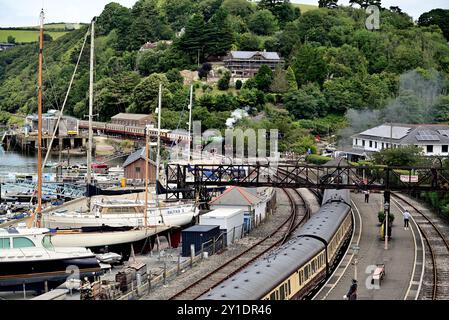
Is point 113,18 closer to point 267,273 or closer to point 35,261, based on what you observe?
point 35,261

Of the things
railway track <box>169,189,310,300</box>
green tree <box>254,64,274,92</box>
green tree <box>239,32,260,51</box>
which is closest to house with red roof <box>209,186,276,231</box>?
railway track <box>169,189,310,300</box>

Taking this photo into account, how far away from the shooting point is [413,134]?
6469cm

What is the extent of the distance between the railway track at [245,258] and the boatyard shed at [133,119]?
5612cm

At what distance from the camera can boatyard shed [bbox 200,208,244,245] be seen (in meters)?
32.1

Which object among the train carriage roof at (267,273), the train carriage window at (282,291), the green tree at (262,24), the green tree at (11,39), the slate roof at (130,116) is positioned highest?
the green tree at (11,39)

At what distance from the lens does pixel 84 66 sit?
13562 centimetres

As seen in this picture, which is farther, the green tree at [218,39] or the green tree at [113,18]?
the green tree at [113,18]

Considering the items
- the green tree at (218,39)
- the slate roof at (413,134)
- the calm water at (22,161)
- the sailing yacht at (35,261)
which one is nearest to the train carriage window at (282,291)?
the sailing yacht at (35,261)

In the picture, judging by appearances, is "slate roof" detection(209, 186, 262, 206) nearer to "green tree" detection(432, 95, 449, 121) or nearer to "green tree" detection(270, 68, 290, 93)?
"green tree" detection(432, 95, 449, 121)

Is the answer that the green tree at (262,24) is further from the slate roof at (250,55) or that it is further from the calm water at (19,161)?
the calm water at (19,161)

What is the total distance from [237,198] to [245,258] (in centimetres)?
860

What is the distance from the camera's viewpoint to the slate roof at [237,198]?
37.0 m

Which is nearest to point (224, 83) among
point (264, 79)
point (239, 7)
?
point (264, 79)

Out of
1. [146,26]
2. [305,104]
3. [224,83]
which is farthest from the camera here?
[146,26]
